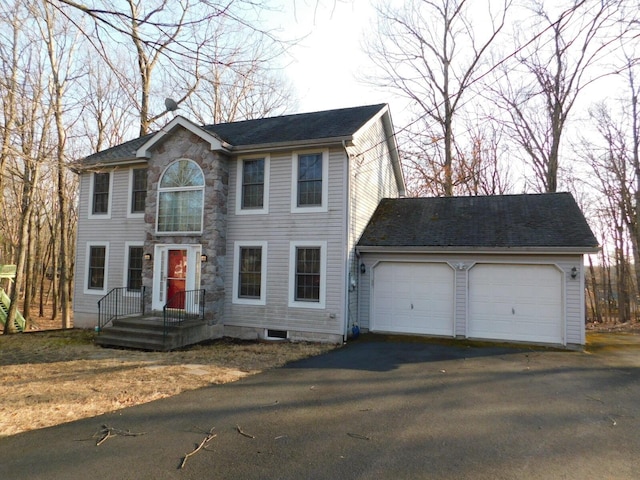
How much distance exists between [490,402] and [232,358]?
17.2 feet

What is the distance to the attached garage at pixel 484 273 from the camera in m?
9.90

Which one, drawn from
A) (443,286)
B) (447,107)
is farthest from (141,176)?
(447,107)

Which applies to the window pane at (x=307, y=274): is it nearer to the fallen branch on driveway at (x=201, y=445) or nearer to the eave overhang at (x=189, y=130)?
the eave overhang at (x=189, y=130)

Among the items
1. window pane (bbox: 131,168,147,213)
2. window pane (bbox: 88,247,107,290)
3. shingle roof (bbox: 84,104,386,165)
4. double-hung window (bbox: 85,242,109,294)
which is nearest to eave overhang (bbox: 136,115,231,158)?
shingle roof (bbox: 84,104,386,165)

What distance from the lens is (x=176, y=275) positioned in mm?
11555

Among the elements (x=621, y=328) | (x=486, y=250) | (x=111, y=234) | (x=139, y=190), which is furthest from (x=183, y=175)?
(x=621, y=328)

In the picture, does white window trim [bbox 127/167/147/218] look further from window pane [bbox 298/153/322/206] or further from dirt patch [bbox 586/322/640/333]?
dirt patch [bbox 586/322/640/333]

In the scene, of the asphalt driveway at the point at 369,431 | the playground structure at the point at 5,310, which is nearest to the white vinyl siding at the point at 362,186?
the asphalt driveway at the point at 369,431

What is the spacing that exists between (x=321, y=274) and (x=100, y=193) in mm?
8541

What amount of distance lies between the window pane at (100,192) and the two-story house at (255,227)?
4.25ft

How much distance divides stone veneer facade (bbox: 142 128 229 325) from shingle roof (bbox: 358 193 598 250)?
4163 millimetres

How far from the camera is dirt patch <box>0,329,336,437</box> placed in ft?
17.1

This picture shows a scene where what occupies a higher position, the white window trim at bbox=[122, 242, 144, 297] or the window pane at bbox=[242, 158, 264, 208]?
the window pane at bbox=[242, 158, 264, 208]

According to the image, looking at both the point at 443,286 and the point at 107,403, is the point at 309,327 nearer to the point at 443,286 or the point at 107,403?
the point at 443,286
